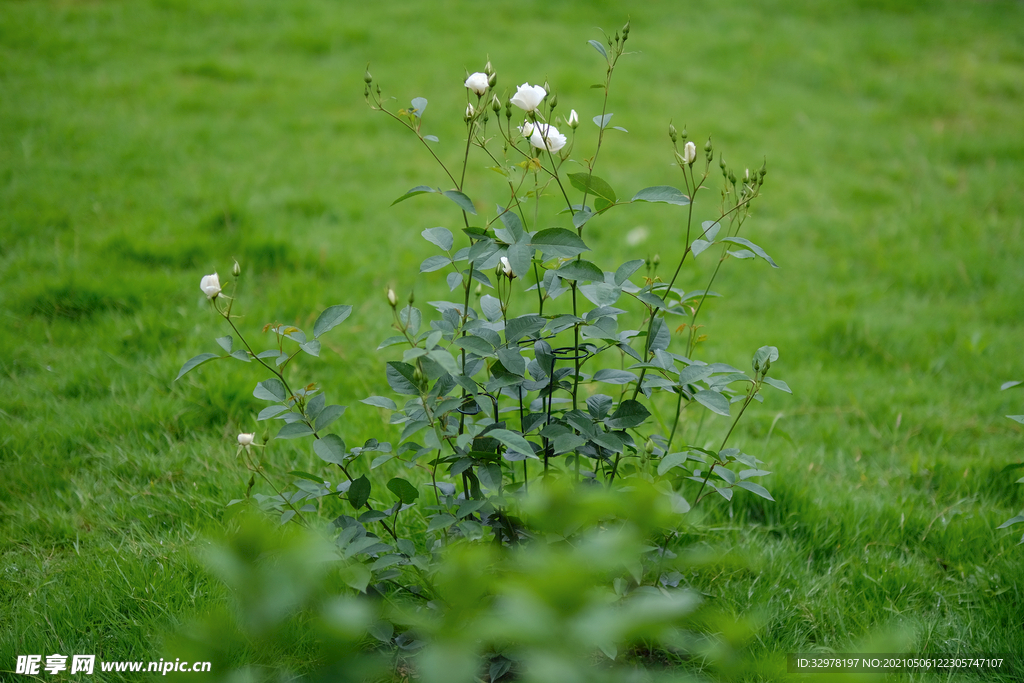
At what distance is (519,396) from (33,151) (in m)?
4.41

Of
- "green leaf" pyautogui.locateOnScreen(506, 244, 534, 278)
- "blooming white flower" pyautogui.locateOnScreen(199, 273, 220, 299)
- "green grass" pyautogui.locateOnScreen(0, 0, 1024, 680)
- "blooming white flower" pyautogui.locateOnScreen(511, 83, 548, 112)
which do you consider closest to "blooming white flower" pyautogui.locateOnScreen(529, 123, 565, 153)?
"blooming white flower" pyautogui.locateOnScreen(511, 83, 548, 112)

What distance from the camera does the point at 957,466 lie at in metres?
2.71

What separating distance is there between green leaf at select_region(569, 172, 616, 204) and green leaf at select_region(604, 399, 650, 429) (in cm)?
49

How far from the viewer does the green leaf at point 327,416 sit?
1663mm

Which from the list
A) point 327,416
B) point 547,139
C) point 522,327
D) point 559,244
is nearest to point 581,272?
point 559,244

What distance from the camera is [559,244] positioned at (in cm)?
151

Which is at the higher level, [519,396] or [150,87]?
[150,87]

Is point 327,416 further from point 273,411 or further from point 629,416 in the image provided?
point 629,416

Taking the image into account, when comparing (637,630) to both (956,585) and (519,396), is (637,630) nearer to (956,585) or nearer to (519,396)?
(519,396)

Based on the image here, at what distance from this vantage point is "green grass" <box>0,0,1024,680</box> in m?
2.11

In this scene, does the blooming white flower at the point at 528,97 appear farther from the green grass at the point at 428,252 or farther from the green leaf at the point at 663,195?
the green grass at the point at 428,252

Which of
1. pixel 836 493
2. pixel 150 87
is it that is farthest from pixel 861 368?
pixel 150 87

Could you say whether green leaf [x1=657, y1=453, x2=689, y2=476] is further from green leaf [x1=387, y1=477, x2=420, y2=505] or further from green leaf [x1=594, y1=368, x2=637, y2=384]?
green leaf [x1=387, y1=477, x2=420, y2=505]

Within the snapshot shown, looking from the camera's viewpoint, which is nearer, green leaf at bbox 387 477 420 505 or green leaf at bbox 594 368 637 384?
green leaf at bbox 387 477 420 505
